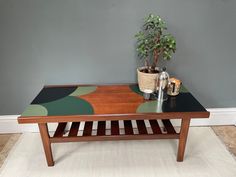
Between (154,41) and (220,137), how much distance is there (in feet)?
3.70

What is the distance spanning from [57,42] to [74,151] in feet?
3.13

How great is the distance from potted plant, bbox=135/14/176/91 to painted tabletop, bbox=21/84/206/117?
14 cm

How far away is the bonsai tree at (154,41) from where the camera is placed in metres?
1.65

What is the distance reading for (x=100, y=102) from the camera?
1.59 meters

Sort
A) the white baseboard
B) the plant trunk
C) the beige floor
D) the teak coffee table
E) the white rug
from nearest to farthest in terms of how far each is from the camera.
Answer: the teak coffee table → the white rug → the plant trunk → the beige floor → the white baseboard

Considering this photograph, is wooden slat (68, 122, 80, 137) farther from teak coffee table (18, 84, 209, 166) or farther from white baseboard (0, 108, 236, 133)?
white baseboard (0, 108, 236, 133)

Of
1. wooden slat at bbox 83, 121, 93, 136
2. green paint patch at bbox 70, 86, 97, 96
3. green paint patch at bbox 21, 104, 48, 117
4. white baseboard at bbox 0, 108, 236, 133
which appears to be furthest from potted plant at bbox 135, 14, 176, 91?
green paint patch at bbox 21, 104, 48, 117

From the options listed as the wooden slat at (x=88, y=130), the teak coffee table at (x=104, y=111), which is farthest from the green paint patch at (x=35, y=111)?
the wooden slat at (x=88, y=130)

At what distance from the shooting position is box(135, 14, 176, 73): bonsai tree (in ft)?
5.41

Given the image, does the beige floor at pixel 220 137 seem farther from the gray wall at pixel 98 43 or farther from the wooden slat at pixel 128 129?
the wooden slat at pixel 128 129

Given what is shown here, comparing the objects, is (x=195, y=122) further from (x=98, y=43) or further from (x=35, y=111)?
(x=35, y=111)

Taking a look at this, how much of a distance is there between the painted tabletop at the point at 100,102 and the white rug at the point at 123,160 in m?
0.49

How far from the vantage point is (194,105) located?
155 cm

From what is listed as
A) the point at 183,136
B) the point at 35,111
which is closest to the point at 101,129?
the point at 35,111
